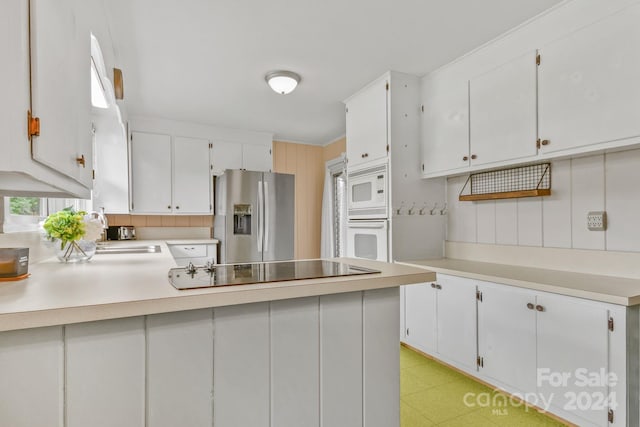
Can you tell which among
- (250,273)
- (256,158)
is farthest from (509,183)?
(256,158)

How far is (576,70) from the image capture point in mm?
1892

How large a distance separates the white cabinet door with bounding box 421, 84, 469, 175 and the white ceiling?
29 cm

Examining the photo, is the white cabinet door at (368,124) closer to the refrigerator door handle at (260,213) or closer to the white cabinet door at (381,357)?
the refrigerator door handle at (260,213)

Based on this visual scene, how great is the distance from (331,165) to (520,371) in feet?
11.8

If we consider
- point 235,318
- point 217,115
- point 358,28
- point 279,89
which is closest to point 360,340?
point 235,318

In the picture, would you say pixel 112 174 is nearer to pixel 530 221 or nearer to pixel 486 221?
pixel 486 221

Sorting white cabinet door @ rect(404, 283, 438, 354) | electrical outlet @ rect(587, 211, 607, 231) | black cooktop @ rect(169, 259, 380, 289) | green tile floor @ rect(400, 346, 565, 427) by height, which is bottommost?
green tile floor @ rect(400, 346, 565, 427)

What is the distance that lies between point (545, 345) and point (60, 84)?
248cm

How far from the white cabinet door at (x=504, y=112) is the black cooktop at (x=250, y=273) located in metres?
1.55

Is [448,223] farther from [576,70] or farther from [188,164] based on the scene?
[188,164]

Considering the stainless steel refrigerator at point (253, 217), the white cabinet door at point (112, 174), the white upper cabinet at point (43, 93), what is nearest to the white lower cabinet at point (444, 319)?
the stainless steel refrigerator at point (253, 217)

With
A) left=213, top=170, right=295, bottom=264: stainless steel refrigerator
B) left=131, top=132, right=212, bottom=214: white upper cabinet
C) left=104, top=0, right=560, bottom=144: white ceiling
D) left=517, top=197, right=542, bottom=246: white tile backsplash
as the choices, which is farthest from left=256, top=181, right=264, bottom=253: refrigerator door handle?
left=517, top=197, right=542, bottom=246: white tile backsplash

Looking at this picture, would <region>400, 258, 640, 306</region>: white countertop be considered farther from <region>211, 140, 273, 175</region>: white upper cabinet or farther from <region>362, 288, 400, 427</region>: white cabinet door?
<region>211, 140, 273, 175</region>: white upper cabinet

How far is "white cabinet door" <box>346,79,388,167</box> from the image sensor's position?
290 centimetres
